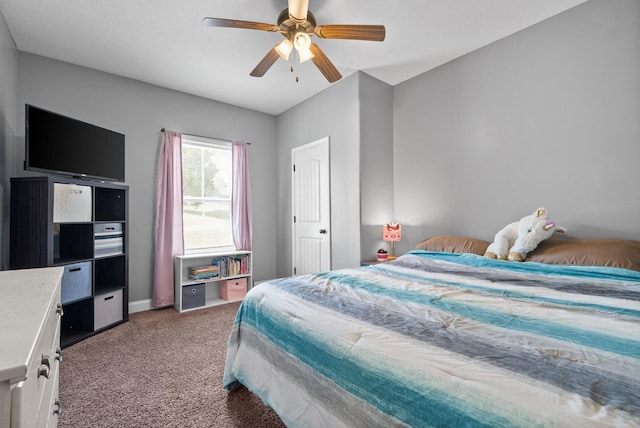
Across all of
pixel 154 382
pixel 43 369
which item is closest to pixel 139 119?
pixel 154 382

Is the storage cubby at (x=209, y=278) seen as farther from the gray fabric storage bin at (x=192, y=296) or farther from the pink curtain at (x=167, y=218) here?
the pink curtain at (x=167, y=218)

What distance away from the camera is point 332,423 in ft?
3.41

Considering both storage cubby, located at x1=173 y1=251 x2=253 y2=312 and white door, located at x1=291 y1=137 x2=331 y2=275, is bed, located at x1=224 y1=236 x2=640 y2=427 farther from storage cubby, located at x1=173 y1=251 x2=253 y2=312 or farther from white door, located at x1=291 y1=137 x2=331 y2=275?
storage cubby, located at x1=173 y1=251 x2=253 y2=312

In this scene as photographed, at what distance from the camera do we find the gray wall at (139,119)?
296 centimetres

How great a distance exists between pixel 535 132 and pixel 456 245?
1205 mm

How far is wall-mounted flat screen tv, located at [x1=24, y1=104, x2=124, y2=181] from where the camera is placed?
2404mm

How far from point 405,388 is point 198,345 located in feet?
7.43

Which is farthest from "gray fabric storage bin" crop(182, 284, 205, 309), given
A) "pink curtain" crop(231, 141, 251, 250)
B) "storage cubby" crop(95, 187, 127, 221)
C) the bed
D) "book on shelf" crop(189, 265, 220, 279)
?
the bed

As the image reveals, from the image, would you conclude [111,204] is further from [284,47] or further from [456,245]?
[456,245]

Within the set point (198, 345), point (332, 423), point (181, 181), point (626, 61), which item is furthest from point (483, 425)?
point (181, 181)

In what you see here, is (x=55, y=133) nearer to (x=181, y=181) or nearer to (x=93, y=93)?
(x=93, y=93)

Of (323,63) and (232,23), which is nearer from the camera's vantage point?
(232,23)

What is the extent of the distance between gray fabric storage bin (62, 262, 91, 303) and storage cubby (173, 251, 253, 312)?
0.92 metres

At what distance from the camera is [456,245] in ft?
8.90
